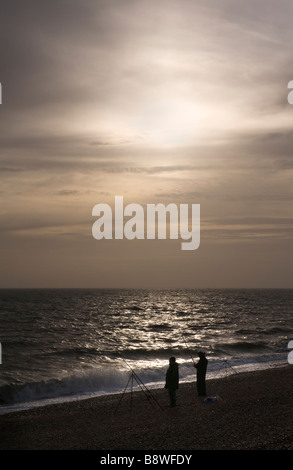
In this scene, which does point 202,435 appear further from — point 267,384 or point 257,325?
point 257,325

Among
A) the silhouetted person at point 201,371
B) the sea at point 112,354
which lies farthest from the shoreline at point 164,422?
the sea at point 112,354

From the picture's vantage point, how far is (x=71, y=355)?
3703 cm

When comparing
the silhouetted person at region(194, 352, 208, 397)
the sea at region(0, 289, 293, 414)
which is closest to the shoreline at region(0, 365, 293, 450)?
the silhouetted person at region(194, 352, 208, 397)

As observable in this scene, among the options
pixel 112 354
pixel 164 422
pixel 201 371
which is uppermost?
pixel 201 371

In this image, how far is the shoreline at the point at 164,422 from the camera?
12.9 meters

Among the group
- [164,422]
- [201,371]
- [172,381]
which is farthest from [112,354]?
[164,422]

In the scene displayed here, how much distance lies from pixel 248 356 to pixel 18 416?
22695mm

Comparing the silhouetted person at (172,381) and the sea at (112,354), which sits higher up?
the silhouetted person at (172,381)

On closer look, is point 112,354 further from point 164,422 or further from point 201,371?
point 164,422

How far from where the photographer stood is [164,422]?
15.3 meters

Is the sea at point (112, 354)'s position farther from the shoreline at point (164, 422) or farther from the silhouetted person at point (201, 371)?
the silhouetted person at point (201, 371)

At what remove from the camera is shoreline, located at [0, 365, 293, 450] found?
12891mm
